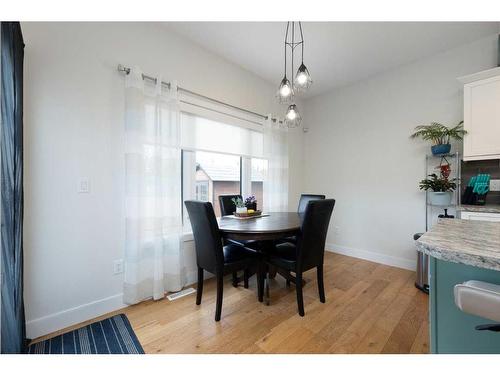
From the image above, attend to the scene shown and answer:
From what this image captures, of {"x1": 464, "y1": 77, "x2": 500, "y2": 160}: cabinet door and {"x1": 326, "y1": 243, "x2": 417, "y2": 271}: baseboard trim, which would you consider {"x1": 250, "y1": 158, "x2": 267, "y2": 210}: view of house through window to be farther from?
{"x1": 464, "y1": 77, "x2": 500, "y2": 160}: cabinet door

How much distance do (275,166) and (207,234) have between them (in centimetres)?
182

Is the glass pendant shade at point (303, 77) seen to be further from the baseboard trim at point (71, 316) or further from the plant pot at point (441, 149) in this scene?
the baseboard trim at point (71, 316)

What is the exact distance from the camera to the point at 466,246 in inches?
27.3

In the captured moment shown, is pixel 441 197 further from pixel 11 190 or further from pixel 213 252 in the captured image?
pixel 11 190

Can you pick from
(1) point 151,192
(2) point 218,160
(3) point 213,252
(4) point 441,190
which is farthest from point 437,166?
(1) point 151,192

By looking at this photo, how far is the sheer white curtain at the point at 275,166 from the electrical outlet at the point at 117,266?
1945mm

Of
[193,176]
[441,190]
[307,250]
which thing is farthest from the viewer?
[193,176]

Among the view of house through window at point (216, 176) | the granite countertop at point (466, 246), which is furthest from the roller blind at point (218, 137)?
the granite countertop at point (466, 246)

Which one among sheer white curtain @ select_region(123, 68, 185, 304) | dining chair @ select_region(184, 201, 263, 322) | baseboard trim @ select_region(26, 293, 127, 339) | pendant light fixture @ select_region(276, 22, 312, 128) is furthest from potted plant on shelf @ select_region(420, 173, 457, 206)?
baseboard trim @ select_region(26, 293, 127, 339)

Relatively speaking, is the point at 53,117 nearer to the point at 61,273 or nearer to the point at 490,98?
the point at 61,273

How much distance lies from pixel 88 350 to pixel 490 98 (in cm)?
394

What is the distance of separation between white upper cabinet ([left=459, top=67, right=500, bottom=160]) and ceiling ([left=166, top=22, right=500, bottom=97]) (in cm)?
56

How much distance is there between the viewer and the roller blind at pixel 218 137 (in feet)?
8.05
